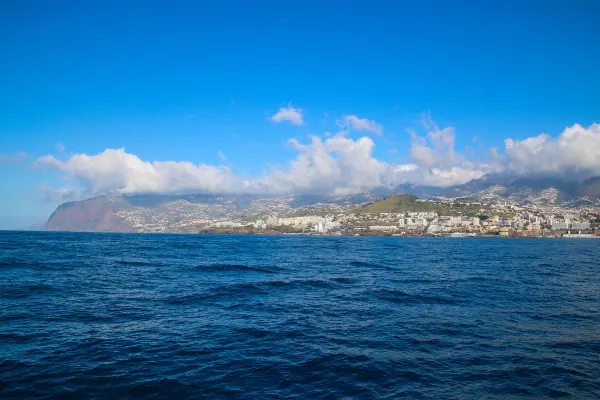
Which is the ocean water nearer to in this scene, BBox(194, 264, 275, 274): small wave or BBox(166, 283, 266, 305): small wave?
BBox(166, 283, 266, 305): small wave

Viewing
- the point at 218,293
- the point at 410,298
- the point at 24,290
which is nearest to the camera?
the point at 24,290

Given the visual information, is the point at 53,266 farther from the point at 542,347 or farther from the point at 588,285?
the point at 588,285

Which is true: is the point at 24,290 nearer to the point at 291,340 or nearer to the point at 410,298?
the point at 291,340

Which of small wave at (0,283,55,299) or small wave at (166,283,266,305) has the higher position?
small wave at (0,283,55,299)

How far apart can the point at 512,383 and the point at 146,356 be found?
14599mm

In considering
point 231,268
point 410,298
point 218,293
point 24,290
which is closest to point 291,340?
point 218,293

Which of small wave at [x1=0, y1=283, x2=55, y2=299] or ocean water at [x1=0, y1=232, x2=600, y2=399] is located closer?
ocean water at [x1=0, y1=232, x2=600, y2=399]

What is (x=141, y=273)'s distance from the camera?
41.4 m

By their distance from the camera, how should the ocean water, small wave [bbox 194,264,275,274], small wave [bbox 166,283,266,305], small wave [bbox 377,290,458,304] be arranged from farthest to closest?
small wave [bbox 194,264,275,274] < small wave [bbox 377,290,458,304] < small wave [bbox 166,283,266,305] < the ocean water

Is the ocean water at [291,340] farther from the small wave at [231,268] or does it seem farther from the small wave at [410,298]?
the small wave at [231,268]

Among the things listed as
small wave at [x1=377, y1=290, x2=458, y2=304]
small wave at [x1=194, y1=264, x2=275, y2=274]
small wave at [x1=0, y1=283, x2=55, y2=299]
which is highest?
small wave at [x1=0, y1=283, x2=55, y2=299]

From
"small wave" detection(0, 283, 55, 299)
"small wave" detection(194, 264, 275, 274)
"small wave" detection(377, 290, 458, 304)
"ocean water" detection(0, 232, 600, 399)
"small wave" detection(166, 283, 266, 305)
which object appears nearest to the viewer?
"ocean water" detection(0, 232, 600, 399)

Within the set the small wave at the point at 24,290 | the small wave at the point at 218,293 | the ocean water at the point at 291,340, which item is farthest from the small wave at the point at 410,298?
the small wave at the point at 24,290

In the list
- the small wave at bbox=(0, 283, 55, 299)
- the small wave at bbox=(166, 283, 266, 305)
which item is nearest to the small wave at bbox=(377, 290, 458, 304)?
the small wave at bbox=(166, 283, 266, 305)
